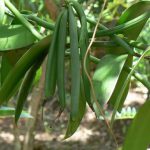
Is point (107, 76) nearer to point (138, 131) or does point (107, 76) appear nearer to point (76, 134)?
point (138, 131)

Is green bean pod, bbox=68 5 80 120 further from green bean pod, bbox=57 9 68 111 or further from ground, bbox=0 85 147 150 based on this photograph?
ground, bbox=0 85 147 150

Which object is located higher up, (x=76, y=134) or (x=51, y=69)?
(x=51, y=69)

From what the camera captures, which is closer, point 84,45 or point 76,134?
point 84,45

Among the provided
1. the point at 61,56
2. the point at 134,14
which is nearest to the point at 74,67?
the point at 61,56

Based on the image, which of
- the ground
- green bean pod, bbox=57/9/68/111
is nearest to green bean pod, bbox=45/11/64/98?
green bean pod, bbox=57/9/68/111

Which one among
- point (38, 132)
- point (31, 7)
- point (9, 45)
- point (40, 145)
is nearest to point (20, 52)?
point (9, 45)

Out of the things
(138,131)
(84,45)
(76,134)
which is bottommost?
(76,134)

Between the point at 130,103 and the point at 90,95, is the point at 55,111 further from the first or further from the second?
the point at 90,95
